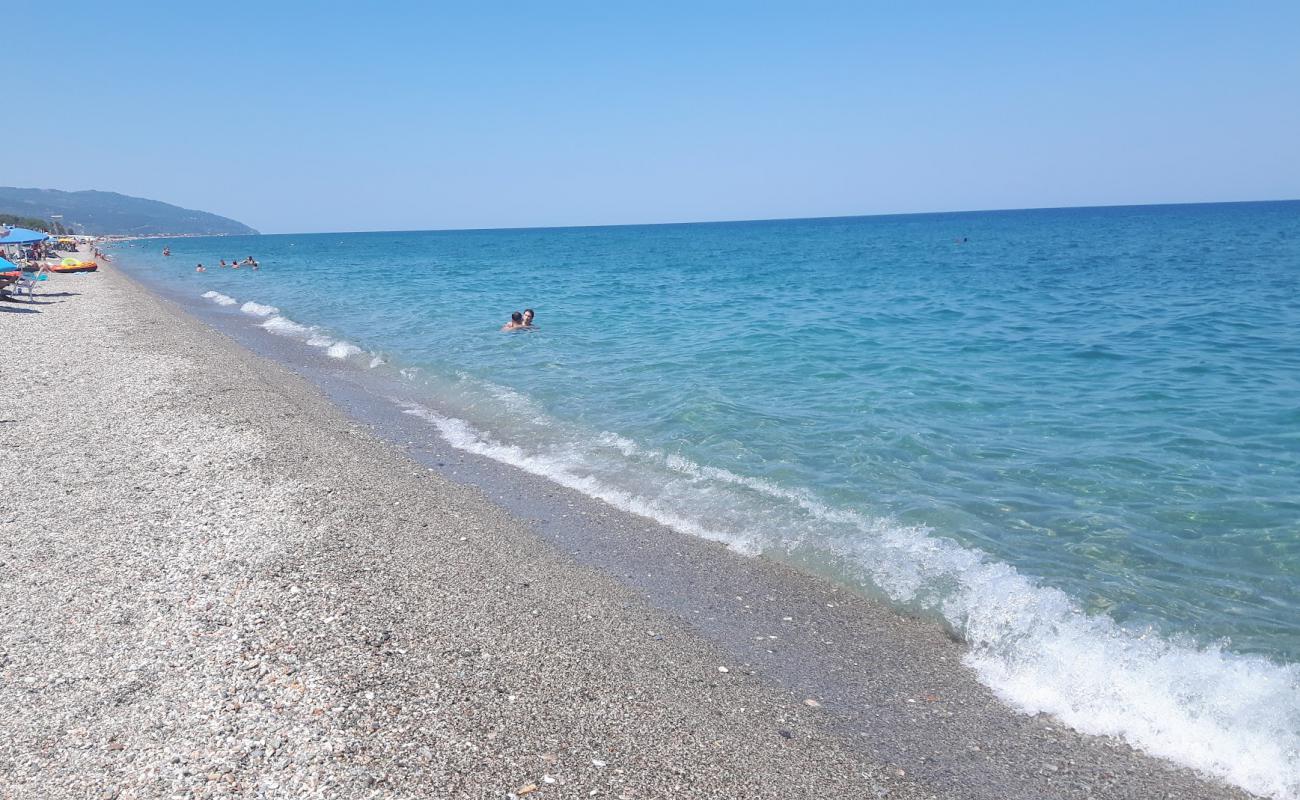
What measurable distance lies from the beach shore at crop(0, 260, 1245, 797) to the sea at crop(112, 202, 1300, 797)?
0.62 metres

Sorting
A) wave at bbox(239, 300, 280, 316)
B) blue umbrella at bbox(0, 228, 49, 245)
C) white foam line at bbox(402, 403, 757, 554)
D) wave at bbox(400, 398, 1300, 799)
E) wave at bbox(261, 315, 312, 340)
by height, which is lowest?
wave at bbox(400, 398, 1300, 799)

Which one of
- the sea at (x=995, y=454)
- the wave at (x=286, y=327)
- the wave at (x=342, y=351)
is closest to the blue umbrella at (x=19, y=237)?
the wave at (x=286, y=327)

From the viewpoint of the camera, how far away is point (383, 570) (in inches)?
274

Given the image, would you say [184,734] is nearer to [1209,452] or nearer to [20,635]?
[20,635]

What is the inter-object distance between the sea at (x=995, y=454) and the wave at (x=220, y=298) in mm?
9386

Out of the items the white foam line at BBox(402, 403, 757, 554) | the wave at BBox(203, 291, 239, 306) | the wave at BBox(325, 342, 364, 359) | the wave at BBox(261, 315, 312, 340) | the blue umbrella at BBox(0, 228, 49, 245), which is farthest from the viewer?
the wave at BBox(203, 291, 239, 306)

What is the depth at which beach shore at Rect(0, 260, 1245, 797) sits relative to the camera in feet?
14.5

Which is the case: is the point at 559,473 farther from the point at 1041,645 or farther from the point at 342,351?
the point at 342,351

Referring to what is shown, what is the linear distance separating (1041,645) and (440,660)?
464 centimetres

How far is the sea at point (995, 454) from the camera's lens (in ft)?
19.5

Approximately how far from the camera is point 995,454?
10.6 metres

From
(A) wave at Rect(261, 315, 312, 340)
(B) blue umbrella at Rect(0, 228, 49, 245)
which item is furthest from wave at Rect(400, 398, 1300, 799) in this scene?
(B) blue umbrella at Rect(0, 228, 49, 245)

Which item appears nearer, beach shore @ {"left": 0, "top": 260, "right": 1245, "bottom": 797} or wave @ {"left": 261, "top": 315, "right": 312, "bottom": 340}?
beach shore @ {"left": 0, "top": 260, "right": 1245, "bottom": 797}

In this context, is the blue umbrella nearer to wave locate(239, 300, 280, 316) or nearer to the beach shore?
wave locate(239, 300, 280, 316)
